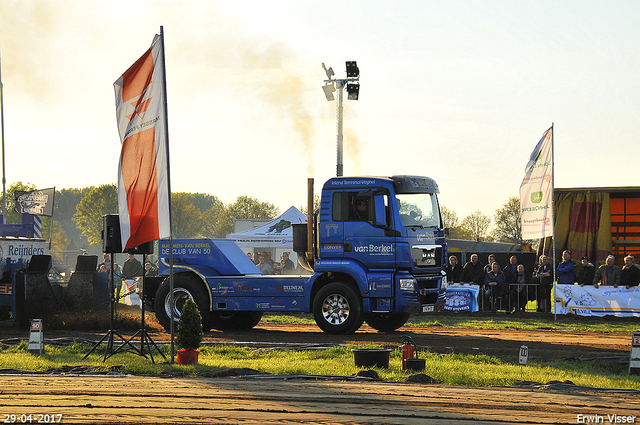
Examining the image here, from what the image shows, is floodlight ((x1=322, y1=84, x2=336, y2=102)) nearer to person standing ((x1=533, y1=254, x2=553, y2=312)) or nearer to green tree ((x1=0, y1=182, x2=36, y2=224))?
person standing ((x1=533, y1=254, x2=553, y2=312))

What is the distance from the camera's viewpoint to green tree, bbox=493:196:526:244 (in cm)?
8344

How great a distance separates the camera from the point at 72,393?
27.3 ft

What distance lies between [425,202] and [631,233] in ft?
45.2

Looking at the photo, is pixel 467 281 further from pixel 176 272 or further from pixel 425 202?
pixel 176 272

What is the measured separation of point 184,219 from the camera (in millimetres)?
113125

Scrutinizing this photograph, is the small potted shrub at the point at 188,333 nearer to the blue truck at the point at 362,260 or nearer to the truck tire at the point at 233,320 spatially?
the blue truck at the point at 362,260

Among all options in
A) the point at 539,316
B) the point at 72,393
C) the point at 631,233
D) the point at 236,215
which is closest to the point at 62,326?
the point at 72,393

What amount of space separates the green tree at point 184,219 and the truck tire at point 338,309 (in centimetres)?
9630

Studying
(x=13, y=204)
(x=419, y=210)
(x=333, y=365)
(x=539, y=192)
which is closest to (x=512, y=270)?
(x=539, y=192)

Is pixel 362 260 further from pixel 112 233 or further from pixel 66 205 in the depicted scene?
pixel 66 205

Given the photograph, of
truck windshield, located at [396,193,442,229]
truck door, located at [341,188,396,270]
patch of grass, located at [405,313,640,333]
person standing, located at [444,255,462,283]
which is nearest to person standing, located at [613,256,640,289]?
patch of grass, located at [405,313,640,333]

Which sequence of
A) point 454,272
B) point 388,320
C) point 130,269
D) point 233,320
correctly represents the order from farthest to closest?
point 130,269, point 454,272, point 233,320, point 388,320

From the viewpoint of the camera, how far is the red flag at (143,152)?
11242 mm

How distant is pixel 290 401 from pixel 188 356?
3.90 meters
